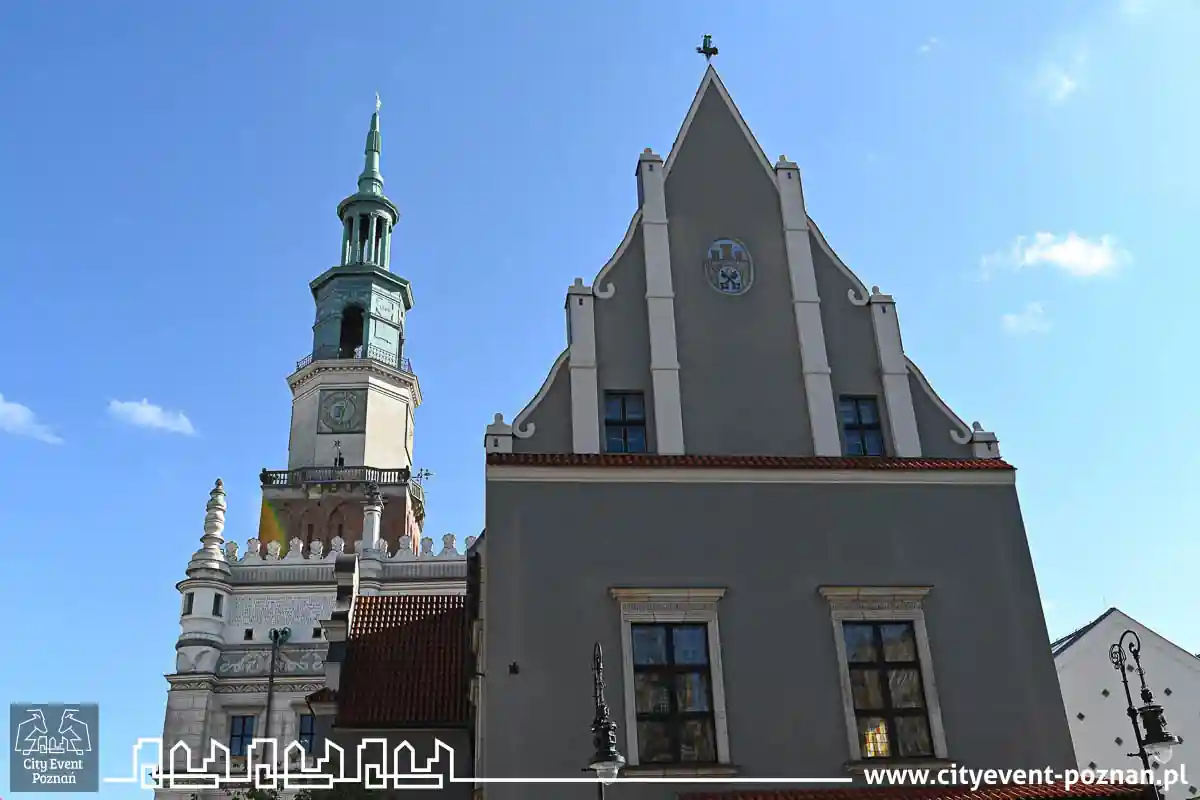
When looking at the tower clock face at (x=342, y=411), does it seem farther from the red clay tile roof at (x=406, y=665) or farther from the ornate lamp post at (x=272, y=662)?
the red clay tile roof at (x=406, y=665)

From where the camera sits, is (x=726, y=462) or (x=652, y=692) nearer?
(x=652, y=692)

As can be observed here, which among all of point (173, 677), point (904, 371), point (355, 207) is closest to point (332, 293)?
point (355, 207)

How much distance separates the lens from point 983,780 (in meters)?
15.1

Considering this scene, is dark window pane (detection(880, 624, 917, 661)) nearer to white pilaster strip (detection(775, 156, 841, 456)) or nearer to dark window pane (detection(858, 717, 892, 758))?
dark window pane (detection(858, 717, 892, 758))

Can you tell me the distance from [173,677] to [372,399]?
18413 mm

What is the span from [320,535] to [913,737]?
1562 inches

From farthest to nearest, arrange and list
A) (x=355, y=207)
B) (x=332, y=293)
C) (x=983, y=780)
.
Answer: (x=355, y=207) → (x=332, y=293) → (x=983, y=780)

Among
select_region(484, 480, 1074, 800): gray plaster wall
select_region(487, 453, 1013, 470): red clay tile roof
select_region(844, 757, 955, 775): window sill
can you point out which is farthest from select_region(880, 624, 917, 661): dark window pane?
select_region(487, 453, 1013, 470): red clay tile roof

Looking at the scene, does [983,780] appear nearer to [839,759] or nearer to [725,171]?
[839,759]

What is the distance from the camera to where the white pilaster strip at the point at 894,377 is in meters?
17.9

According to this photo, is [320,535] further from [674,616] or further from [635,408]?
[674,616]

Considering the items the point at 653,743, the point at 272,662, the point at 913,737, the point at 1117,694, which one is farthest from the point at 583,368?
the point at 272,662

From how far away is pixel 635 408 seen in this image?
17.8m

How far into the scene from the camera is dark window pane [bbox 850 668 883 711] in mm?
15711
